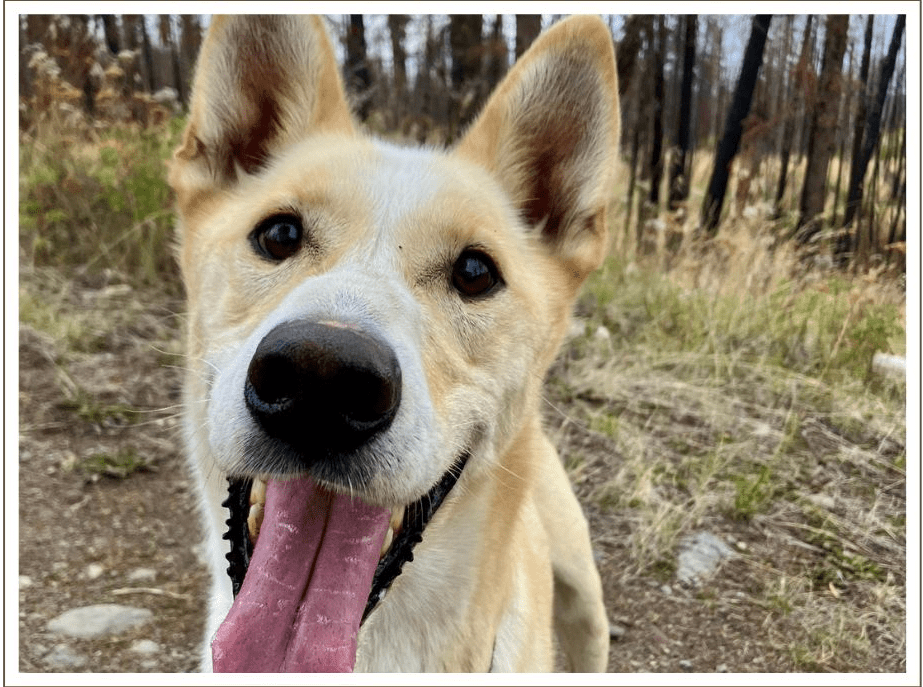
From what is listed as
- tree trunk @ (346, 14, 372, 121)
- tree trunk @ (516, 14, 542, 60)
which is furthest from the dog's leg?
tree trunk @ (346, 14, 372, 121)

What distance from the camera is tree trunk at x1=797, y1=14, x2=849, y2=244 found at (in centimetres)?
289

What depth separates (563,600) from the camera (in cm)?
303

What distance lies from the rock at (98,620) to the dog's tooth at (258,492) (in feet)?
5.16

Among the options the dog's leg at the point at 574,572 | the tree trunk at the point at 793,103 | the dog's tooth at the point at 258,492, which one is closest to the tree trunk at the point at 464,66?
the tree trunk at the point at 793,103

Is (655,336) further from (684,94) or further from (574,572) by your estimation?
(574,572)

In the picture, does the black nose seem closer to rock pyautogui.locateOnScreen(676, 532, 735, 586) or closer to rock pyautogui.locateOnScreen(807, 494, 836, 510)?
rock pyautogui.locateOnScreen(676, 532, 735, 586)

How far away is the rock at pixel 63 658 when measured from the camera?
2691mm

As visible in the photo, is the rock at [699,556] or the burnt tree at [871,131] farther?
the rock at [699,556]

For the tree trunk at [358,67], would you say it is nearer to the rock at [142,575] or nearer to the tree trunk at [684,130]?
the tree trunk at [684,130]

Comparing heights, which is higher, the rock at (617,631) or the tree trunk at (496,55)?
the tree trunk at (496,55)

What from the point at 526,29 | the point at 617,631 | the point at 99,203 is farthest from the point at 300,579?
the point at 99,203

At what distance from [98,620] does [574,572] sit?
6.15 feet

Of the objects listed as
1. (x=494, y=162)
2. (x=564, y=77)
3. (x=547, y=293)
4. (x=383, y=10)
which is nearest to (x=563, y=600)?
(x=547, y=293)

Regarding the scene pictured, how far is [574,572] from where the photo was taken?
2914 millimetres
